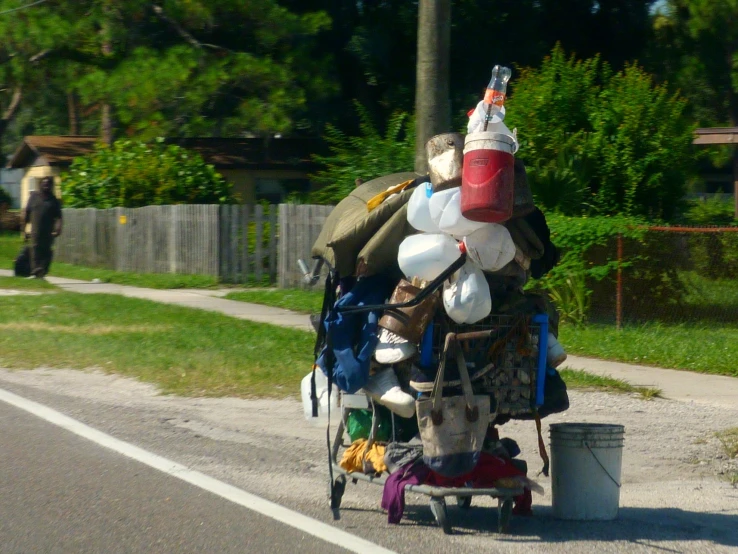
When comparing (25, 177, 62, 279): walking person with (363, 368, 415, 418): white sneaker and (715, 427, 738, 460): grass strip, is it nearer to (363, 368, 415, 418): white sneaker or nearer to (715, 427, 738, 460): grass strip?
(715, 427, 738, 460): grass strip

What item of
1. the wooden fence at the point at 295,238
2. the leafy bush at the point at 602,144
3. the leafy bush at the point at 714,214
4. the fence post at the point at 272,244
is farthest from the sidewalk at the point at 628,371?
the leafy bush at the point at 714,214

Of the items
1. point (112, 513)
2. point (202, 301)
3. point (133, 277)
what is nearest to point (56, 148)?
point (133, 277)

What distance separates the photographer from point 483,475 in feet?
17.7

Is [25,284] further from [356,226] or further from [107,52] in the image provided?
[356,226]

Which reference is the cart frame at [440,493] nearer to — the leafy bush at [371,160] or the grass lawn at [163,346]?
the grass lawn at [163,346]

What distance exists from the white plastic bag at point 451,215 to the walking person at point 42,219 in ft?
49.8

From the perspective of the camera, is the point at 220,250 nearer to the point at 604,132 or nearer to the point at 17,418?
the point at 604,132

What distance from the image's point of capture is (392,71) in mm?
27438

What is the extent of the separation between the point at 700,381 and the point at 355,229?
565 centimetres

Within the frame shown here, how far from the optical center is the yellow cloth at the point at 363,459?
5.56m

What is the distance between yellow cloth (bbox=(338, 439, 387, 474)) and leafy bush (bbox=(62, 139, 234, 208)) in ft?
64.0

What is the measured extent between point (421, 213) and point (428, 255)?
219 millimetres

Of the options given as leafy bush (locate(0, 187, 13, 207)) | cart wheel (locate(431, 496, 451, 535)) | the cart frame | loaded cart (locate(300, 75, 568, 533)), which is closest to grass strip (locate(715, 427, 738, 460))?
loaded cart (locate(300, 75, 568, 533))

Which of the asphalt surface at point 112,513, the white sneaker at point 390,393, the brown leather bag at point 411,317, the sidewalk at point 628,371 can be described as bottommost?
the asphalt surface at point 112,513
